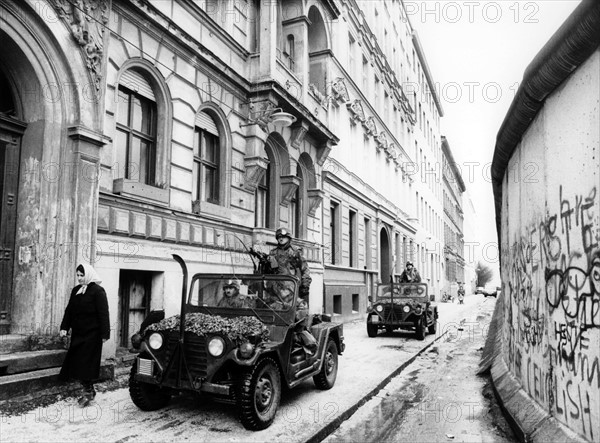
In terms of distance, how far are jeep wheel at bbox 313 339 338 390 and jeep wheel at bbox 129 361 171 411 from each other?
2.32m

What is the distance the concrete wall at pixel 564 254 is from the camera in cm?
373

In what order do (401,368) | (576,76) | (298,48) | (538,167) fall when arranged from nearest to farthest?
(576,76) → (538,167) → (401,368) → (298,48)

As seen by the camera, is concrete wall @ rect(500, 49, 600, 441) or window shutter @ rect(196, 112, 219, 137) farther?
window shutter @ rect(196, 112, 219, 137)

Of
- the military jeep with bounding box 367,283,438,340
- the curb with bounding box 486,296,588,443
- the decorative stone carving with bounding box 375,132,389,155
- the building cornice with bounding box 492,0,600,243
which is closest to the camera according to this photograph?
the building cornice with bounding box 492,0,600,243

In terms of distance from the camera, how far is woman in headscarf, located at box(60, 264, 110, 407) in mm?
5977

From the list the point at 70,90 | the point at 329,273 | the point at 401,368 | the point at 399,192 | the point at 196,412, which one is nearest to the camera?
the point at 196,412

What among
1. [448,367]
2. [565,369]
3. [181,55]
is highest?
[181,55]

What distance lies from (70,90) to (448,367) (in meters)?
8.41

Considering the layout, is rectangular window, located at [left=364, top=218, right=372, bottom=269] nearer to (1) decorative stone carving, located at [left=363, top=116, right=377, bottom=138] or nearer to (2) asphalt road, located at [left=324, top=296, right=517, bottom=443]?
(1) decorative stone carving, located at [left=363, top=116, right=377, bottom=138]

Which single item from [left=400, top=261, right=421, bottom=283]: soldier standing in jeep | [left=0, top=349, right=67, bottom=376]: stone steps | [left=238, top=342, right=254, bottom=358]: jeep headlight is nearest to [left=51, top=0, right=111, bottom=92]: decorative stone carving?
[left=0, top=349, right=67, bottom=376]: stone steps

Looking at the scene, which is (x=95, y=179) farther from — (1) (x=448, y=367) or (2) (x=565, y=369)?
(1) (x=448, y=367)

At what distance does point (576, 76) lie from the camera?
413 centimetres

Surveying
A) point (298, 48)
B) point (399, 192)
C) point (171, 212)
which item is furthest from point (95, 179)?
point (399, 192)

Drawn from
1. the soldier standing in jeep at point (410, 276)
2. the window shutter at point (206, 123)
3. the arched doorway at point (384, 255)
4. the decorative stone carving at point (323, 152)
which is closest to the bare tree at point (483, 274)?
the arched doorway at point (384, 255)
